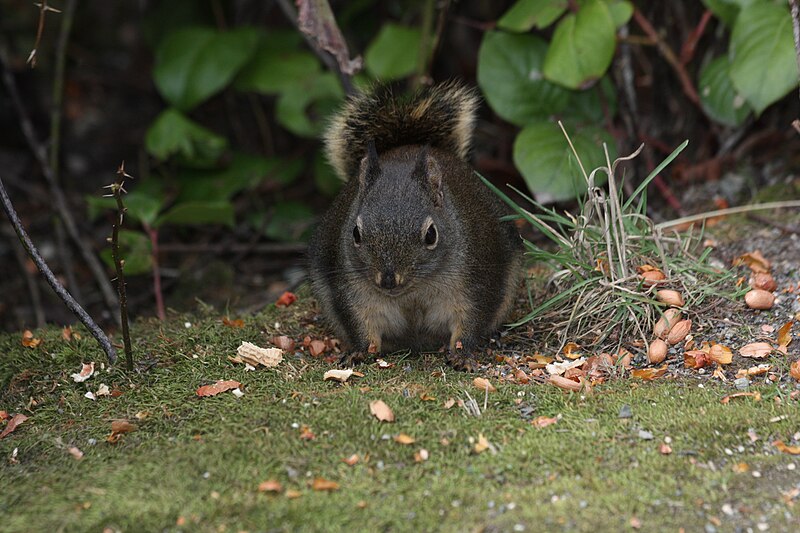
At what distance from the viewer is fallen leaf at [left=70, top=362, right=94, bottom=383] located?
3.56 metres

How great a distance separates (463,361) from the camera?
3.69m

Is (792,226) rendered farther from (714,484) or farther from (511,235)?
(714,484)

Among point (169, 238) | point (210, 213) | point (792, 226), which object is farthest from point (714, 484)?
point (169, 238)

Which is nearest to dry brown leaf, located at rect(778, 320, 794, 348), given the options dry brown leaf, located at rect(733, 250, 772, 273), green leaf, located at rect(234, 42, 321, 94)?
dry brown leaf, located at rect(733, 250, 772, 273)

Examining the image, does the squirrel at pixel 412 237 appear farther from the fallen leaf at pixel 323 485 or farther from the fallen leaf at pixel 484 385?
the fallen leaf at pixel 323 485

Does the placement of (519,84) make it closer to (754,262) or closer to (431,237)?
(754,262)

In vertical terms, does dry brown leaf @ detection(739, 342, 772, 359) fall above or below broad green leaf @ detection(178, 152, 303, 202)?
above

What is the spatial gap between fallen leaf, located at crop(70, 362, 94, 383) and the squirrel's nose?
1217 millimetres

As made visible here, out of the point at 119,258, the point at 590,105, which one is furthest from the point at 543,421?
the point at 590,105

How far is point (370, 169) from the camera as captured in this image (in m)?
3.70

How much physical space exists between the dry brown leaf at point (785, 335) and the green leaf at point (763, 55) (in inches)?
47.1

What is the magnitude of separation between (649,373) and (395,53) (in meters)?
3.04

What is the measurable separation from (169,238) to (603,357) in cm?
404

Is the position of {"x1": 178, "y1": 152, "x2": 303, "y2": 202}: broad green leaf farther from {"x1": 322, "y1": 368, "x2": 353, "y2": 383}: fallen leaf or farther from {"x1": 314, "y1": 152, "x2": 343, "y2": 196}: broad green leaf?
{"x1": 322, "y1": 368, "x2": 353, "y2": 383}: fallen leaf
